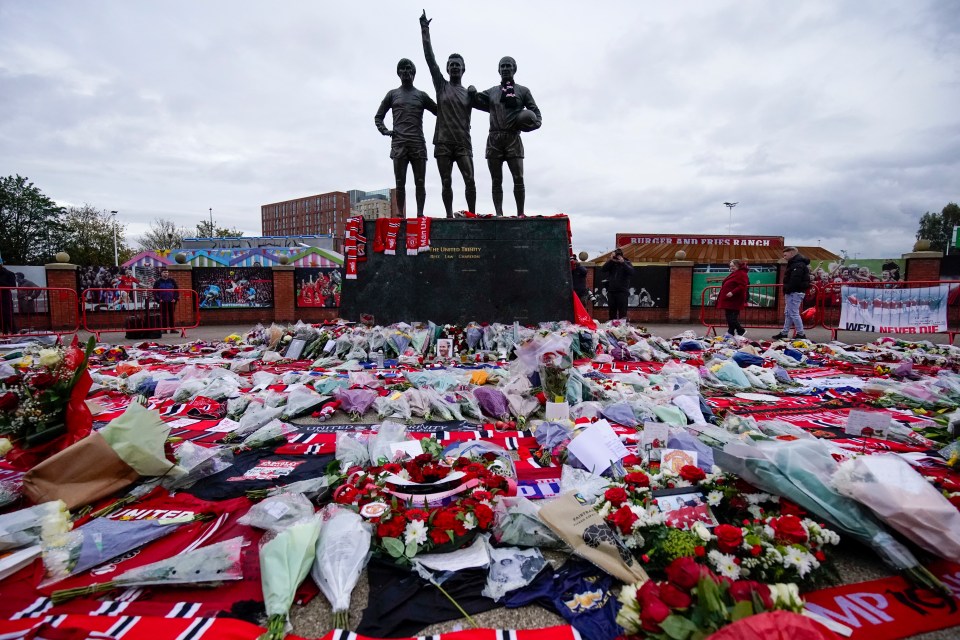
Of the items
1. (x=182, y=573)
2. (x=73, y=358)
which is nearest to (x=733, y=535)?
(x=182, y=573)

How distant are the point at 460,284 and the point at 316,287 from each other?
32.2 ft

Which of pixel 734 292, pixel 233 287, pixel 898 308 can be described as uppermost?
pixel 233 287

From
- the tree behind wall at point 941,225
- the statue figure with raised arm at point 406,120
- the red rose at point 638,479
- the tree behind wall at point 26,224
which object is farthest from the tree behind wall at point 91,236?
the tree behind wall at point 941,225

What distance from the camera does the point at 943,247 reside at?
4200 cm

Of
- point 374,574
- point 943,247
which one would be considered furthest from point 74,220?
point 943,247

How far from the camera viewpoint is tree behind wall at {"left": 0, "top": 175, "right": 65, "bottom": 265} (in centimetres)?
2588

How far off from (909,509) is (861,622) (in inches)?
21.1

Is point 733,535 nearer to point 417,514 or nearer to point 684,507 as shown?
point 684,507

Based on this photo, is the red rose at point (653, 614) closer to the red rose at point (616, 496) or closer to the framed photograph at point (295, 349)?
Result: the red rose at point (616, 496)

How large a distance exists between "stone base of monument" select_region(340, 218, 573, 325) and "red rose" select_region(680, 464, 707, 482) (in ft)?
20.5

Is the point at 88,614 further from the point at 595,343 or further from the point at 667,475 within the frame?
the point at 595,343

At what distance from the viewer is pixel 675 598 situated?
1.56 m

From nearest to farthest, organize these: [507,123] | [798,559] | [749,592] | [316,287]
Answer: [749,592], [798,559], [507,123], [316,287]

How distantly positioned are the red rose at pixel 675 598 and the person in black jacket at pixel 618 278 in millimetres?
10259
